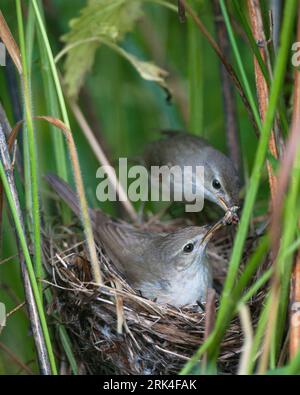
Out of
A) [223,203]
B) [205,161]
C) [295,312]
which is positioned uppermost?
[205,161]

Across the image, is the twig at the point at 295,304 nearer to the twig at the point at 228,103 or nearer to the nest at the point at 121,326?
the nest at the point at 121,326

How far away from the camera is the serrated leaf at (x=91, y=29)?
9.75ft

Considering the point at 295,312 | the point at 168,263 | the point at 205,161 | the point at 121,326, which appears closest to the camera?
the point at 295,312

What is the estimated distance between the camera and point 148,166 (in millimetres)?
3930

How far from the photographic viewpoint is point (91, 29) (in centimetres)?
304

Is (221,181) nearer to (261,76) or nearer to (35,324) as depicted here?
(261,76)

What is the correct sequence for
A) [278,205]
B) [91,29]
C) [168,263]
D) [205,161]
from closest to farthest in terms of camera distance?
[278,205], [91,29], [168,263], [205,161]

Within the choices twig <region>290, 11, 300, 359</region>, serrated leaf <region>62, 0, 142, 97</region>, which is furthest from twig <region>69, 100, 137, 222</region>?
twig <region>290, 11, 300, 359</region>

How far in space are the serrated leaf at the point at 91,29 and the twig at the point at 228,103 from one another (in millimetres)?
414

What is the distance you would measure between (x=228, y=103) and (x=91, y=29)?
29.7 inches

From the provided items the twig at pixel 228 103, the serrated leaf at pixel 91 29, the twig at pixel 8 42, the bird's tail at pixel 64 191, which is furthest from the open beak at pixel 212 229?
the twig at pixel 8 42

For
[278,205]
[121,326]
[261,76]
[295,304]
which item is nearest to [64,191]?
[121,326]
